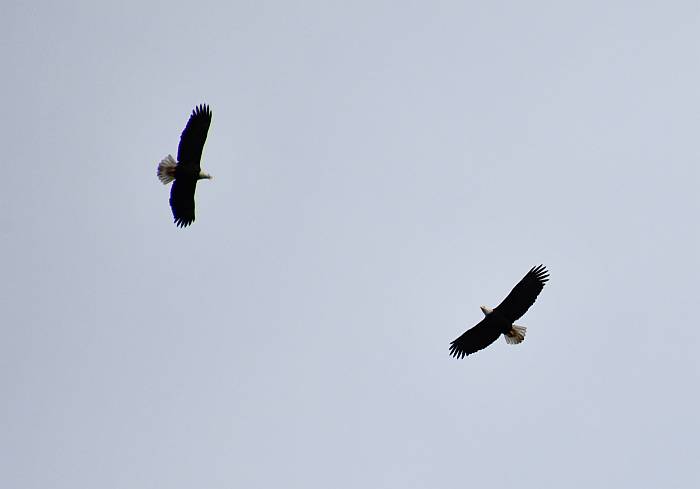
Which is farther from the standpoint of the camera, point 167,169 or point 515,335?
point 515,335

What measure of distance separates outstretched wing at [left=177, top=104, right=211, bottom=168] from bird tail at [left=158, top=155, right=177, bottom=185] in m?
0.33

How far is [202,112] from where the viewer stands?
26.8 meters

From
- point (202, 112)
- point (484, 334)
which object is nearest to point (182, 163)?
point (202, 112)

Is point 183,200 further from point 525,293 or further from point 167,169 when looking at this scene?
point 525,293

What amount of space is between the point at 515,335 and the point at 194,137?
9.84 meters

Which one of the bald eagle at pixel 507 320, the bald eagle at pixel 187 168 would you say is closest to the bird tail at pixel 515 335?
the bald eagle at pixel 507 320

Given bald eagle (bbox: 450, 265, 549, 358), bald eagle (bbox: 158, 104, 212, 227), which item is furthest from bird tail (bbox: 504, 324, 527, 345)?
bald eagle (bbox: 158, 104, 212, 227)

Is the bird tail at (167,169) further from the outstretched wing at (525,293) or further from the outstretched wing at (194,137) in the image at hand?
the outstretched wing at (525,293)

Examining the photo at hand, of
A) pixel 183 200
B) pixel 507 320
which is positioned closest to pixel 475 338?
pixel 507 320

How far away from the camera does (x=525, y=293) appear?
2825 centimetres

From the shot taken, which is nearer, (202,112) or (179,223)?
(202,112)

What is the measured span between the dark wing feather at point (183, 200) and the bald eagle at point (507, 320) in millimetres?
7742

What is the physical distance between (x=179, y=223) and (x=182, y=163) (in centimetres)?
192

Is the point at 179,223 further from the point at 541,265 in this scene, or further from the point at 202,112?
the point at 541,265
